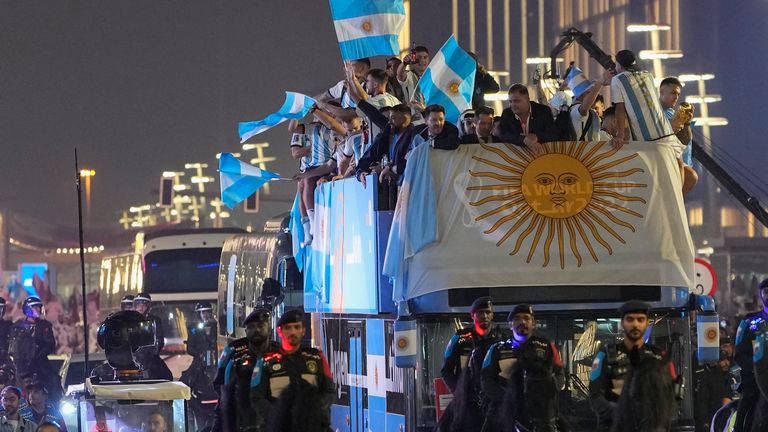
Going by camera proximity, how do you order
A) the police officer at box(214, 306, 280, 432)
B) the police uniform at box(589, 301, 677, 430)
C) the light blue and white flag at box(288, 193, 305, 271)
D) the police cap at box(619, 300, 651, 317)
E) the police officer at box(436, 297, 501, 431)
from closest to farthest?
the police uniform at box(589, 301, 677, 430) < the police cap at box(619, 300, 651, 317) < the police officer at box(214, 306, 280, 432) < the police officer at box(436, 297, 501, 431) < the light blue and white flag at box(288, 193, 305, 271)

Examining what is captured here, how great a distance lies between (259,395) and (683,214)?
4.28m

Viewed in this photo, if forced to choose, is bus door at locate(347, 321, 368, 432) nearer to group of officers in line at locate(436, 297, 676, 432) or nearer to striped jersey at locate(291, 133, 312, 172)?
group of officers in line at locate(436, 297, 676, 432)

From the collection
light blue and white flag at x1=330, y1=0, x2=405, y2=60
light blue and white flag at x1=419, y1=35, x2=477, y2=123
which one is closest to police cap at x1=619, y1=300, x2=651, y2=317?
light blue and white flag at x1=419, y1=35, x2=477, y2=123

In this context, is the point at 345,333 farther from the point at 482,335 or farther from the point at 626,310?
the point at 626,310

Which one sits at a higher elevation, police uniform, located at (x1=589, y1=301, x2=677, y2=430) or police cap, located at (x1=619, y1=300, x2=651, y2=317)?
police cap, located at (x1=619, y1=300, x2=651, y2=317)

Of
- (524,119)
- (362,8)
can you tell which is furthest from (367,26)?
(524,119)

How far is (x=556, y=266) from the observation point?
1298cm

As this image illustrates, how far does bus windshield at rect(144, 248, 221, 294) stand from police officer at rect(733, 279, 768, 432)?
24194mm

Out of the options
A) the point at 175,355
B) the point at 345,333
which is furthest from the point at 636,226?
the point at 175,355

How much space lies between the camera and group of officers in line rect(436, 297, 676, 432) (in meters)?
11.2

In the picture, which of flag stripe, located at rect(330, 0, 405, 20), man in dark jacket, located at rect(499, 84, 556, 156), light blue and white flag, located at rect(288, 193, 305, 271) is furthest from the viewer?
flag stripe, located at rect(330, 0, 405, 20)

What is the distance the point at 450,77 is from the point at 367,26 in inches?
81.4

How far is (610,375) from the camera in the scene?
440 inches

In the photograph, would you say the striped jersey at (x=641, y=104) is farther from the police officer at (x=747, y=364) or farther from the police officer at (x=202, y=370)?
the police officer at (x=202, y=370)
